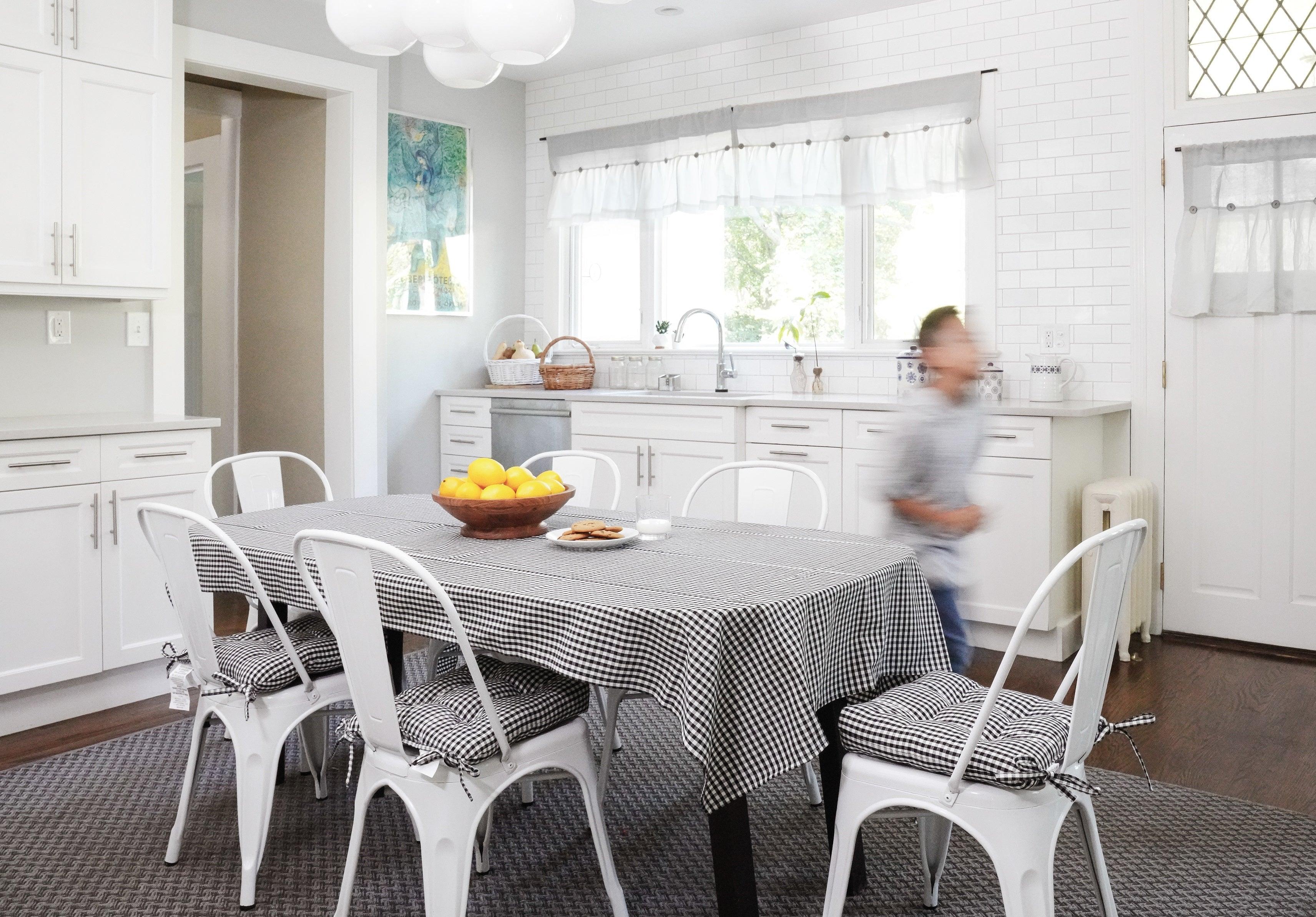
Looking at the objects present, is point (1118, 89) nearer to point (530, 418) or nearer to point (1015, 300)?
point (1015, 300)

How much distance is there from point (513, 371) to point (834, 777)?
13.1 feet

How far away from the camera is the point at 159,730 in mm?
3521

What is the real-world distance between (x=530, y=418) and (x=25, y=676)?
8.68ft

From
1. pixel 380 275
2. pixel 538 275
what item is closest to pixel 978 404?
pixel 380 275

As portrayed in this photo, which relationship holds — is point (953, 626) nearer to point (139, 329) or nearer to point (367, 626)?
point (367, 626)

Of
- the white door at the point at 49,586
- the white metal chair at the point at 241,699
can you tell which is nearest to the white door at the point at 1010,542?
the white metal chair at the point at 241,699

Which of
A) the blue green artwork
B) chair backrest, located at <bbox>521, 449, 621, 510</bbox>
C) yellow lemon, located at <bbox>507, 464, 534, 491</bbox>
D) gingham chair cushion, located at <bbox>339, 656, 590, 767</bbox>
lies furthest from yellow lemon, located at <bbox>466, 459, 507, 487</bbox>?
the blue green artwork

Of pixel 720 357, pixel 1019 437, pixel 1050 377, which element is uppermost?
pixel 720 357

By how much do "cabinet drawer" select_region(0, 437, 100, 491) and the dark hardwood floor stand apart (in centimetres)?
79

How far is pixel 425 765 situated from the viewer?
2.01 meters

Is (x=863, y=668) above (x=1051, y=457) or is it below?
below

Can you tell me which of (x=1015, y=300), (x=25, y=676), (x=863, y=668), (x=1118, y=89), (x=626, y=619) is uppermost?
(x=1118, y=89)

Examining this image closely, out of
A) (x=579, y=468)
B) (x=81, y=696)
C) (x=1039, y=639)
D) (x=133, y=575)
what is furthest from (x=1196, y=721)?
(x=81, y=696)

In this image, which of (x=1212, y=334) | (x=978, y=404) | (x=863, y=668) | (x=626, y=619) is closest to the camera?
(x=626, y=619)
